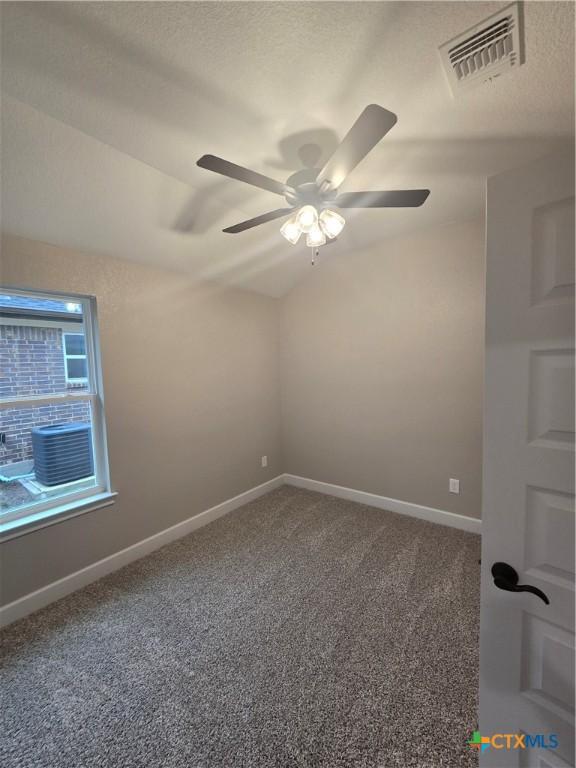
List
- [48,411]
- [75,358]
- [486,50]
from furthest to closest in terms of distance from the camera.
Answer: [75,358] < [48,411] < [486,50]

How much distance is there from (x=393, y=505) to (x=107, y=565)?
99.7 inches

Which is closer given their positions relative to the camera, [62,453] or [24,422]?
[24,422]

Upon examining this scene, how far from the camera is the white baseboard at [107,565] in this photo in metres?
1.93

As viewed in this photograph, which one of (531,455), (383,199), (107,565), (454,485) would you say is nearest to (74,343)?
(107,565)

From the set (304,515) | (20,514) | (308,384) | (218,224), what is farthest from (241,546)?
(218,224)

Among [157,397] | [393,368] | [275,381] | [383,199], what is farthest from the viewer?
[275,381]

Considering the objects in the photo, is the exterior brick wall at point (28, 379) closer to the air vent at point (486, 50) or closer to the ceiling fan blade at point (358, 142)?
the ceiling fan blade at point (358, 142)

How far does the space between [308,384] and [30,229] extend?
2.66 m

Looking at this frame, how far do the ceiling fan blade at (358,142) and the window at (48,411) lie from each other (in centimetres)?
183

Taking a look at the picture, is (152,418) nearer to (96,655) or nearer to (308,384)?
(96,655)

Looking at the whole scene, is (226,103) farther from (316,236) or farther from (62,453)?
(62,453)

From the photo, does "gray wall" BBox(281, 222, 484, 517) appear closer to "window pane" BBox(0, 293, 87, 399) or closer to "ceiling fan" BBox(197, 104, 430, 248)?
"ceiling fan" BBox(197, 104, 430, 248)

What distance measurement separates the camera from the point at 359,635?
5.77 ft

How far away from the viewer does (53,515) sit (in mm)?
2055
